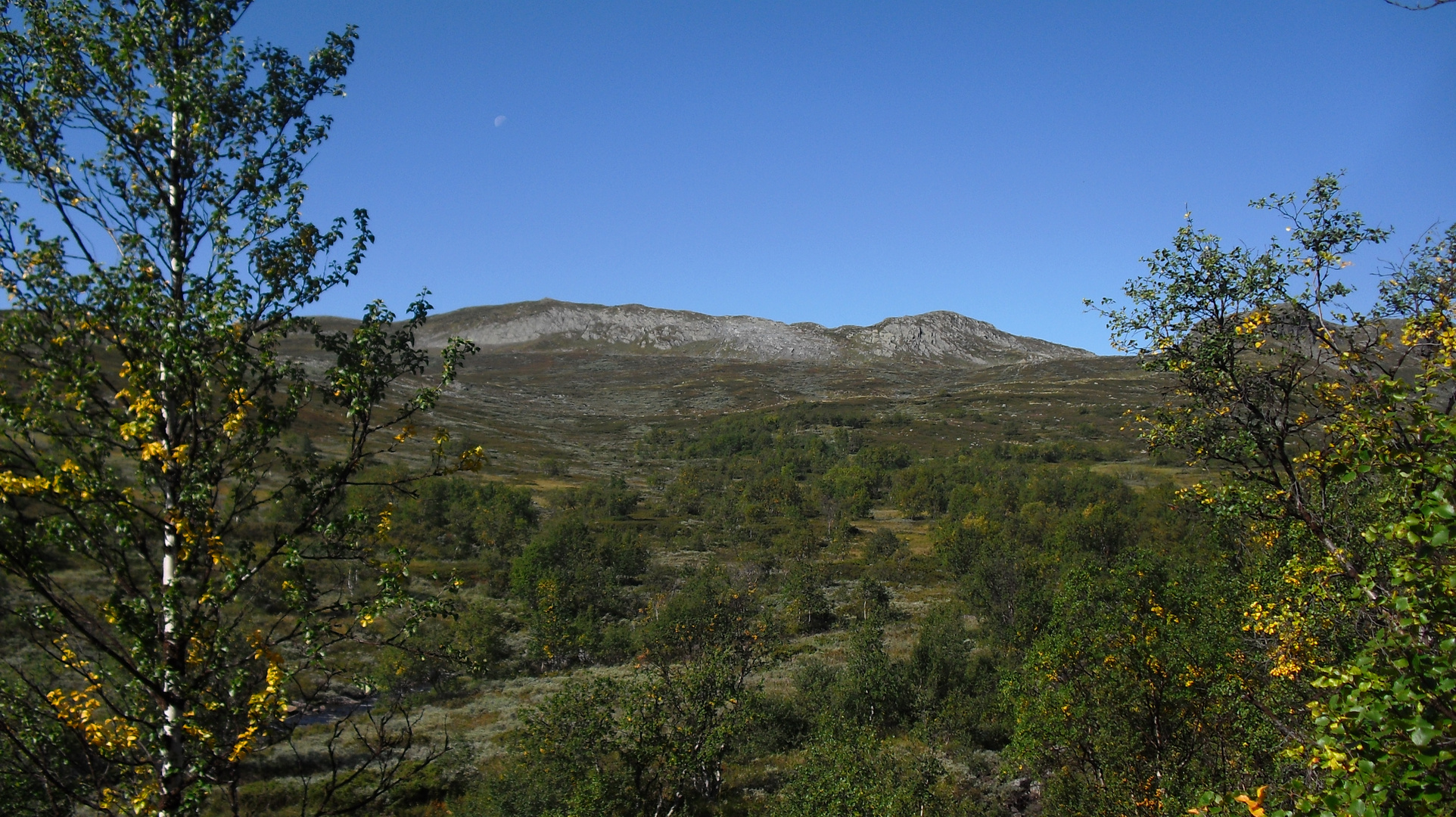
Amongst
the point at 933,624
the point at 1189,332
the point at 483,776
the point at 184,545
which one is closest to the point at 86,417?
the point at 184,545

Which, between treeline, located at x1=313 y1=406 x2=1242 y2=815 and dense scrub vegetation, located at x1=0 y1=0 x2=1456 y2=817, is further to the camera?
treeline, located at x1=313 y1=406 x2=1242 y2=815

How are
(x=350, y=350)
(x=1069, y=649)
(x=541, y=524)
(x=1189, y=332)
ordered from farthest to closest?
1. (x=541, y=524)
2. (x=1069, y=649)
3. (x=1189, y=332)
4. (x=350, y=350)

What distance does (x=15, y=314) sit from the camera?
6133 mm

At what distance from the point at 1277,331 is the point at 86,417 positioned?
50.2 feet

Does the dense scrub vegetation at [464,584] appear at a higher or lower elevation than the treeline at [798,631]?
higher

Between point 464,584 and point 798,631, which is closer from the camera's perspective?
point 464,584

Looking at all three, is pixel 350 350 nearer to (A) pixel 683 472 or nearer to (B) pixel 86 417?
(B) pixel 86 417

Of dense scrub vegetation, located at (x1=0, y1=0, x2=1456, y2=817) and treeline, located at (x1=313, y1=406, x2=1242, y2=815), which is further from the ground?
dense scrub vegetation, located at (x1=0, y1=0, x2=1456, y2=817)

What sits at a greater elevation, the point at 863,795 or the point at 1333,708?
the point at 1333,708

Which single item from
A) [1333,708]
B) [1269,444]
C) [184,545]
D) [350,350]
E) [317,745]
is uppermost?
[350,350]

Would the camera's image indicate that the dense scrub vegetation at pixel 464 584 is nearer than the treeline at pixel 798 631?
Yes

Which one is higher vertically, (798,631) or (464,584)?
(464,584)

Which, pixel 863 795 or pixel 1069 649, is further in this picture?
pixel 1069 649

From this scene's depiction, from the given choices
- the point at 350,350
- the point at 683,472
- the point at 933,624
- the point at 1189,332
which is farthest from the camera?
the point at 683,472
